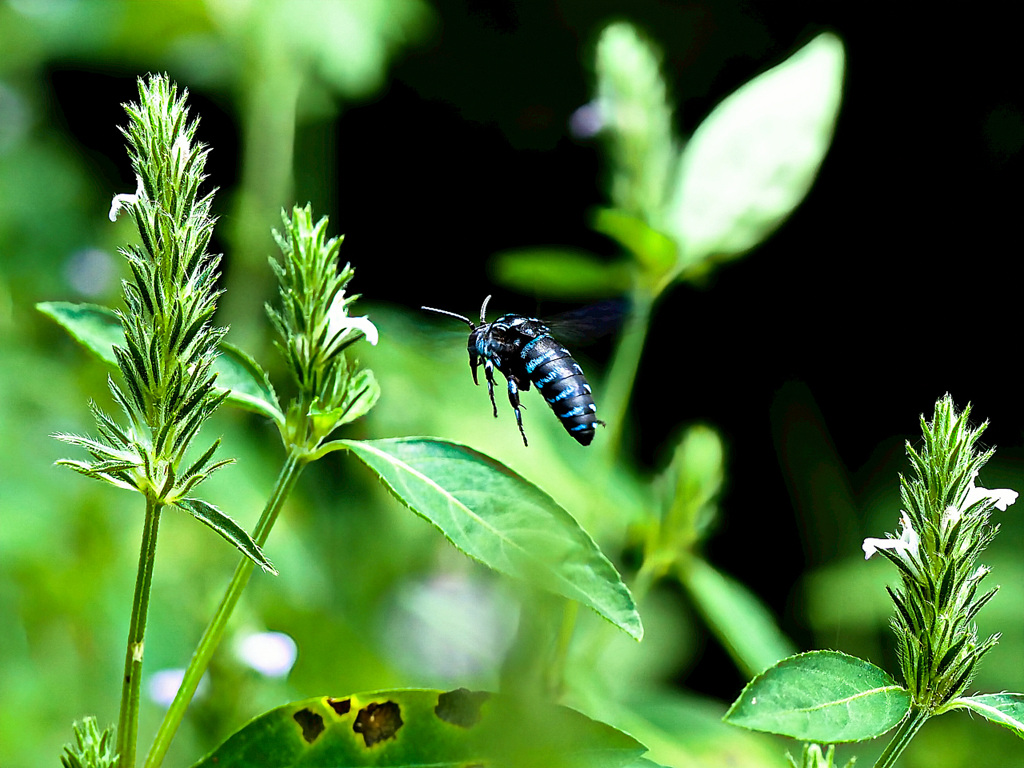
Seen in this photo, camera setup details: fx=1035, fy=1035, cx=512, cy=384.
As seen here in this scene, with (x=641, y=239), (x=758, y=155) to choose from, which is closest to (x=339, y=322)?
(x=641, y=239)

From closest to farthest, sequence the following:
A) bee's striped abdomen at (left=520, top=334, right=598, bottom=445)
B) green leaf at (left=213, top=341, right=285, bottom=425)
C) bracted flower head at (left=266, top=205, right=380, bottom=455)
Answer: bracted flower head at (left=266, top=205, right=380, bottom=455) < green leaf at (left=213, top=341, right=285, bottom=425) < bee's striped abdomen at (left=520, top=334, right=598, bottom=445)

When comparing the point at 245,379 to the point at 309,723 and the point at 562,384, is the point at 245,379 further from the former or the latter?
the point at 562,384

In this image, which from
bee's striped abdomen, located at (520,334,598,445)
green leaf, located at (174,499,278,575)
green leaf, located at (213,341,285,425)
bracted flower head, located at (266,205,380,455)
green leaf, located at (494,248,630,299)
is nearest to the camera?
green leaf, located at (174,499,278,575)

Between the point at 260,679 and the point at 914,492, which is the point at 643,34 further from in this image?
the point at 914,492

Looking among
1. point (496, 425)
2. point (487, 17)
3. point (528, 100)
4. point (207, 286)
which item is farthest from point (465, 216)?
point (207, 286)

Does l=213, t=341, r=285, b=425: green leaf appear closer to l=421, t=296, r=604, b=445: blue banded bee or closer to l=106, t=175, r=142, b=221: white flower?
l=106, t=175, r=142, b=221: white flower

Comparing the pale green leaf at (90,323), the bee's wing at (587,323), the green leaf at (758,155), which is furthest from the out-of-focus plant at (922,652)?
the green leaf at (758,155)

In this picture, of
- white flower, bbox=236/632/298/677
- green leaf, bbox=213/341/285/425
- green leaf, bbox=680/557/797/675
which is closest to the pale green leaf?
green leaf, bbox=213/341/285/425

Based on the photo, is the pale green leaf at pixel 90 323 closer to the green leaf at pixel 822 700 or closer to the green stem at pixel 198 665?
the green stem at pixel 198 665
